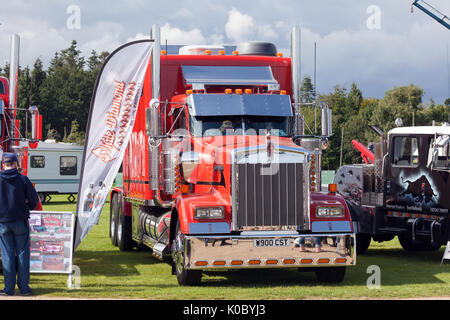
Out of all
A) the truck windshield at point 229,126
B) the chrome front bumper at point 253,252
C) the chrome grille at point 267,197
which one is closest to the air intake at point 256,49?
the truck windshield at point 229,126

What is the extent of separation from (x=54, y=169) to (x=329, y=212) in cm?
3068

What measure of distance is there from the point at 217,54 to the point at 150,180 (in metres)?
2.75

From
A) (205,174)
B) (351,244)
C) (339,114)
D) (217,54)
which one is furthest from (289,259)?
(339,114)

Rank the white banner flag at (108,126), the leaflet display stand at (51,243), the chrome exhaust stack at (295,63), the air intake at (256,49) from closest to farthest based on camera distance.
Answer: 1. the leaflet display stand at (51,243)
2. the white banner flag at (108,126)
3. the chrome exhaust stack at (295,63)
4. the air intake at (256,49)

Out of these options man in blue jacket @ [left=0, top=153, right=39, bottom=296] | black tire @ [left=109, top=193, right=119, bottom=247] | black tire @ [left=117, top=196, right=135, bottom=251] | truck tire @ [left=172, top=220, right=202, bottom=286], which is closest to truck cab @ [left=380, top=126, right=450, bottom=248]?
black tire @ [left=117, top=196, right=135, bottom=251]

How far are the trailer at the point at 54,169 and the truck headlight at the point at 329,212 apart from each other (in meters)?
29.6

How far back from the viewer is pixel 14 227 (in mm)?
10234

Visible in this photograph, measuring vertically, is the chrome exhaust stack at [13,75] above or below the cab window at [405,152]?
above

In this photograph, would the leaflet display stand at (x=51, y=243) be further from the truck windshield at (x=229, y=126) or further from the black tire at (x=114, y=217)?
the black tire at (x=114, y=217)

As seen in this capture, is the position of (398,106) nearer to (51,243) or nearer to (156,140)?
(156,140)

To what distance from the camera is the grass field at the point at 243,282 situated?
10430mm

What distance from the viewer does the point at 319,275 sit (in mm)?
11820

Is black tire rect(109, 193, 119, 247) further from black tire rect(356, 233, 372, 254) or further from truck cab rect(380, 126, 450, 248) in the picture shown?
truck cab rect(380, 126, 450, 248)

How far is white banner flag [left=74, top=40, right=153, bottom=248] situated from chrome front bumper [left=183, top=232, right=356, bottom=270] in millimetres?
2109
